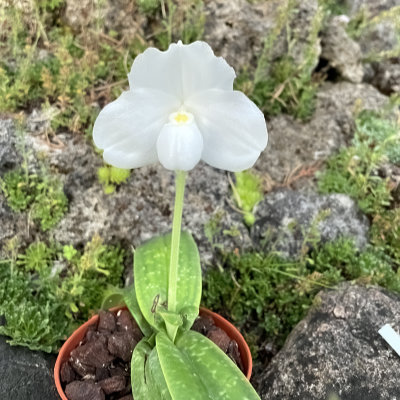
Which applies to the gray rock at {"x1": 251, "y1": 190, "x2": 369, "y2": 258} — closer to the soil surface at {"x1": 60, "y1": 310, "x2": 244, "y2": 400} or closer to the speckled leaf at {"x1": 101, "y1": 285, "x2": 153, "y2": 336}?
the soil surface at {"x1": 60, "y1": 310, "x2": 244, "y2": 400}

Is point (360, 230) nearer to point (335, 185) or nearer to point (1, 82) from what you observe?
point (335, 185)

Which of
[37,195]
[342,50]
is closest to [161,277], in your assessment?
[37,195]

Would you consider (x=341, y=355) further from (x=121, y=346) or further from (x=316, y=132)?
(x=316, y=132)

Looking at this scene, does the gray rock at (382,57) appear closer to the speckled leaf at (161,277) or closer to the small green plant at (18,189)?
the speckled leaf at (161,277)

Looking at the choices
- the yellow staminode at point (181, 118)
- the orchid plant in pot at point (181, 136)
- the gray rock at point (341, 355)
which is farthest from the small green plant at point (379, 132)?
the yellow staminode at point (181, 118)

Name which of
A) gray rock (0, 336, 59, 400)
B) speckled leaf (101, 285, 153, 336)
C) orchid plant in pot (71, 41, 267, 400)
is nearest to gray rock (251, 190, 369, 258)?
speckled leaf (101, 285, 153, 336)
